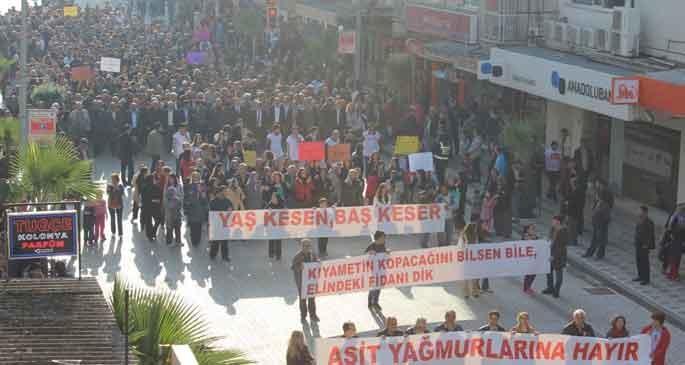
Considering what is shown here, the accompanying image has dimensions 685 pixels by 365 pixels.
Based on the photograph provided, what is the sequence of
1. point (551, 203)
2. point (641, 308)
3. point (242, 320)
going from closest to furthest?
point (242, 320) < point (641, 308) < point (551, 203)

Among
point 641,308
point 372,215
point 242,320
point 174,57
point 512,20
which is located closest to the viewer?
point 242,320

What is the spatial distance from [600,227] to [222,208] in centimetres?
625

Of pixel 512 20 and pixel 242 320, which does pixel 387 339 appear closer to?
pixel 242 320

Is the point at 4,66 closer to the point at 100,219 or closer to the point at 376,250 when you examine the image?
the point at 100,219

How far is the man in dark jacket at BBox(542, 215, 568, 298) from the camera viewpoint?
72.5 ft

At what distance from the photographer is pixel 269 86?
4203 centimetres

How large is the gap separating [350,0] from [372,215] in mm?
32061

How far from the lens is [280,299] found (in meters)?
22.3

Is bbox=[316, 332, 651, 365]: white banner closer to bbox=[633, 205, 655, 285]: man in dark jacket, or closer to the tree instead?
bbox=[633, 205, 655, 285]: man in dark jacket

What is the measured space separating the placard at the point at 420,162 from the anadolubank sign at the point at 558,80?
142 inches

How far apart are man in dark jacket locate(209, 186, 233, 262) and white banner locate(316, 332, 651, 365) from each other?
8133 millimetres

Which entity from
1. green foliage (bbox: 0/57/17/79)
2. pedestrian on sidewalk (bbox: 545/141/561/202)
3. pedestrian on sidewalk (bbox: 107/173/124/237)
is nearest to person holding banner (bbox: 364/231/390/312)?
pedestrian on sidewalk (bbox: 107/173/124/237)

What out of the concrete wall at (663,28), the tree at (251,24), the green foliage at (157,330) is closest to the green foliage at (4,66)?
the tree at (251,24)

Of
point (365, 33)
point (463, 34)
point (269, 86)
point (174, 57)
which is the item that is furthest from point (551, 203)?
point (174, 57)
